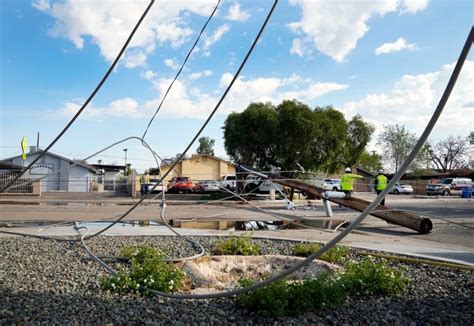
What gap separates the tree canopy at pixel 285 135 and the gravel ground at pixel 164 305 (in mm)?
30149

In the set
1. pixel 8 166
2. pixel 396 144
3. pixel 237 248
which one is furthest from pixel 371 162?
pixel 237 248

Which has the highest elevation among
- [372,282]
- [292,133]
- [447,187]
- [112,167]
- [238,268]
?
[292,133]

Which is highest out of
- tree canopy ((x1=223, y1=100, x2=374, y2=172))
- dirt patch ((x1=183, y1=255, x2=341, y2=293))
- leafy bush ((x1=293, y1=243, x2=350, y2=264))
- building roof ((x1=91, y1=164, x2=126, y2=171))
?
tree canopy ((x1=223, y1=100, x2=374, y2=172))

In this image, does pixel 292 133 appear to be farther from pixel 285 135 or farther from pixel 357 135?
pixel 357 135

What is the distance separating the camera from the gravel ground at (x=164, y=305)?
3926 mm

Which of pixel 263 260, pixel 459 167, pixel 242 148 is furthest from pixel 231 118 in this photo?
pixel 459 167

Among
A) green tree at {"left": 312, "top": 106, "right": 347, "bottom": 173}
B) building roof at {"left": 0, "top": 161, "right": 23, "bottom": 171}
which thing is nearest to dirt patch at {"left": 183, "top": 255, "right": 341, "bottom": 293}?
green tree at {"left": 312, "top": 106, "right": 347, "bottom": 173}

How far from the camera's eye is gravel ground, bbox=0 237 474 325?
3926mm

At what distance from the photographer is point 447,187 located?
4144 cm

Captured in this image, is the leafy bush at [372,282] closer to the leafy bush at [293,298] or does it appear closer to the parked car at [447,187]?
the leafy bush at [293,298]

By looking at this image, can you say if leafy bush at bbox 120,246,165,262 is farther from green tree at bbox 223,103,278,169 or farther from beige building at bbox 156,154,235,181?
beige building at bbox 156,154,235,181

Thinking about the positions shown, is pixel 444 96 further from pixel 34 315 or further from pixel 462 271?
pixel 462 271

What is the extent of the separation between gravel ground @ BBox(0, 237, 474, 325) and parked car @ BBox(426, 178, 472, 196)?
3898 cm

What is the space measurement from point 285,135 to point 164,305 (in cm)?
3269
